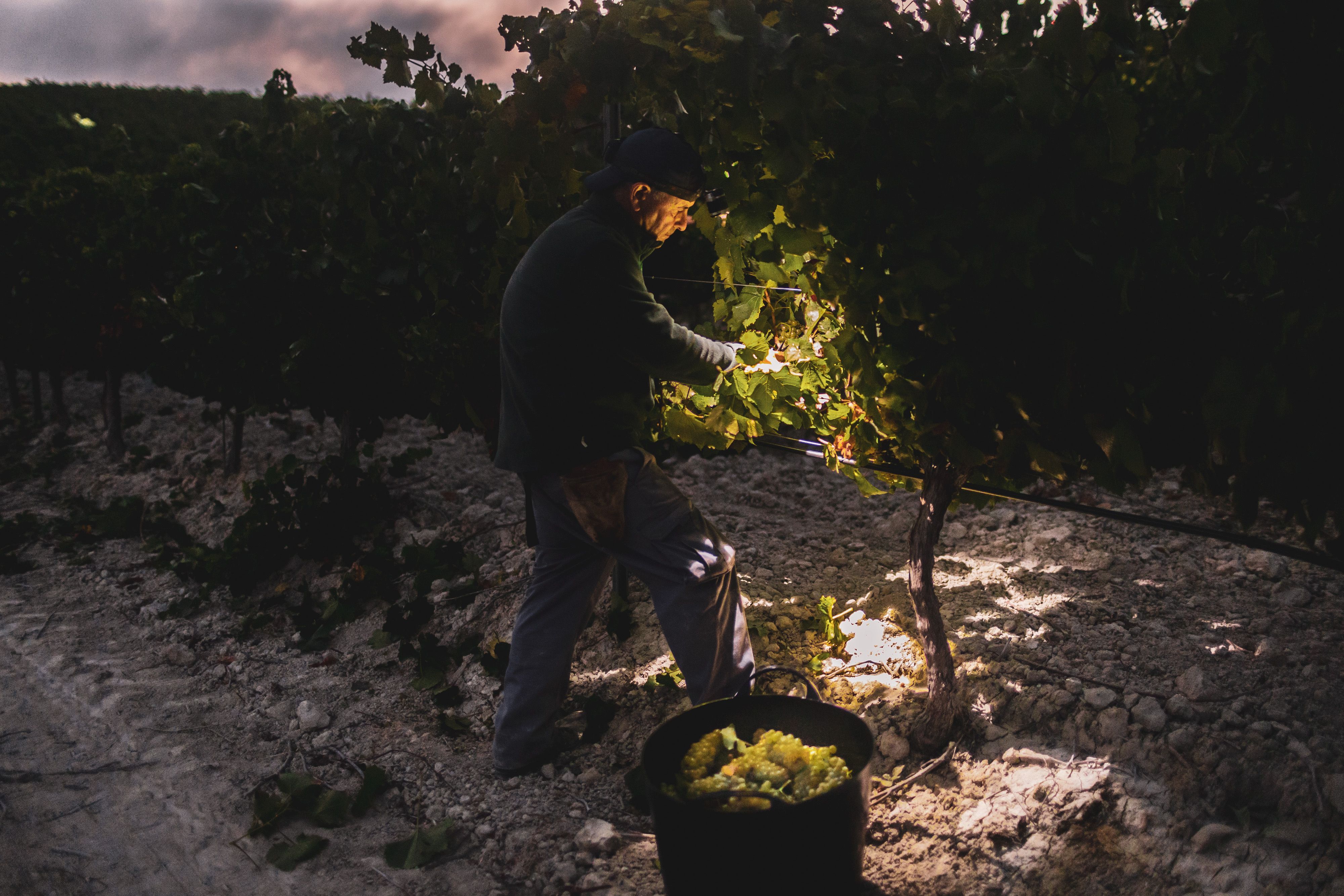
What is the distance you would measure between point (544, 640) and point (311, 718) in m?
1.32

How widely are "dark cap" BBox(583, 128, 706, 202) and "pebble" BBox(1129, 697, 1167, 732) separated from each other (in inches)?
84.9

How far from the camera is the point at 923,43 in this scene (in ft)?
7.28

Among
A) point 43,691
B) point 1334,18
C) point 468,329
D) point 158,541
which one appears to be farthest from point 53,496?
point 1334,18

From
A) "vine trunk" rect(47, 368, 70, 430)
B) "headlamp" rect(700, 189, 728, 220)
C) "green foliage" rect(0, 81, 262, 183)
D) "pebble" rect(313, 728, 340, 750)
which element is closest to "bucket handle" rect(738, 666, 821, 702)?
"headlamp" rect(700, 189, 728, 220)

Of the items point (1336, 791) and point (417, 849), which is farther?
point (417, 849)

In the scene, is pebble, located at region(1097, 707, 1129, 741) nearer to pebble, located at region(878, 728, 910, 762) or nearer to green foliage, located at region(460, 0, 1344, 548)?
pebble, located at region(878, 728, 910, 762)

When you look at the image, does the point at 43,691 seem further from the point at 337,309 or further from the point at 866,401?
the point at 866,401

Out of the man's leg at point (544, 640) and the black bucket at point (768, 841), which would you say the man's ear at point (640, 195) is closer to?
the man's leg at point (544, 640)

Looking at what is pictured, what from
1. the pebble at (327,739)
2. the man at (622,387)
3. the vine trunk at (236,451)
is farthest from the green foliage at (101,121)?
the man at (622,387)

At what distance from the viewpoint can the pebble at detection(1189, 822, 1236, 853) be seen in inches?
89.1

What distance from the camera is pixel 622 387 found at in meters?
2.82

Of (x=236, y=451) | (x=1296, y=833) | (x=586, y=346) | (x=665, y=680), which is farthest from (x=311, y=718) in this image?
(x=236, y=451)

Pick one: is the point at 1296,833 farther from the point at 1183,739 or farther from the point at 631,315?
the point at 631,315

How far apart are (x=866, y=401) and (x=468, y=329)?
2567mm
